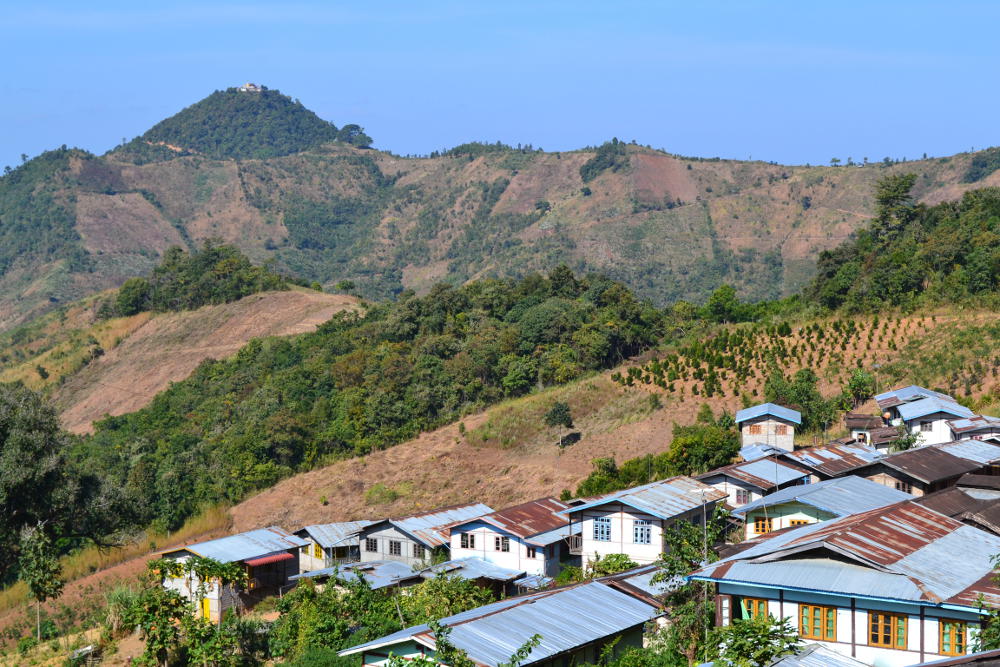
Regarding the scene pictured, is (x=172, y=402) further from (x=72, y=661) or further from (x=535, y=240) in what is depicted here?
(x=535, y=240)

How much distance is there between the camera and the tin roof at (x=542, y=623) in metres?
19.4

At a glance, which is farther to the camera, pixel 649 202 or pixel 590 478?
pixel 649 202

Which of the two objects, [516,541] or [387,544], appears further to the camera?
[387,544]

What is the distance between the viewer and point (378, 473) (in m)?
55.2

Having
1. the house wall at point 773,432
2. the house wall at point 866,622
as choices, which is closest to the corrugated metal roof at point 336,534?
the house wall at point 773,432

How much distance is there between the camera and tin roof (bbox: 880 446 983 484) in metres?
31.7

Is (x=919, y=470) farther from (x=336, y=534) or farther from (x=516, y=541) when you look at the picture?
(x=336, y=534)

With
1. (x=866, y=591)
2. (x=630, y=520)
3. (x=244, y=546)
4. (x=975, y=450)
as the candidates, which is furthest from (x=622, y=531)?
(x=866, y=591)

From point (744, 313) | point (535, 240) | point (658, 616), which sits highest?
point (535, 240)

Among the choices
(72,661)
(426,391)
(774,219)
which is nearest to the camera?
(72,661)

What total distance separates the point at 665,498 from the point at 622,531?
2.02 meters

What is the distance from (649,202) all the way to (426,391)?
93.5 m

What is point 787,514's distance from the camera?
30.0 metres

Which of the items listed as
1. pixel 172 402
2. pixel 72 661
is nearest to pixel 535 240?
pixel 172 402
